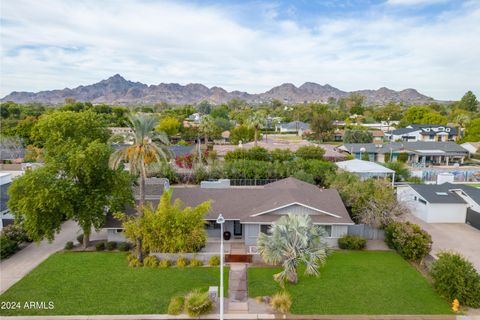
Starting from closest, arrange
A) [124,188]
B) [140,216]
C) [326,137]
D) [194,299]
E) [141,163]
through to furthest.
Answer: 1. [194,299]
2. [141,163]
3. [140,216]
4. [124,188]
5. [326,137]

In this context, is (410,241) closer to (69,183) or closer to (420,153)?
(69,183)

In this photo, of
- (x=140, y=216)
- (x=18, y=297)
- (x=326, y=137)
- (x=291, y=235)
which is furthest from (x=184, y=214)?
(x=326, y=137)

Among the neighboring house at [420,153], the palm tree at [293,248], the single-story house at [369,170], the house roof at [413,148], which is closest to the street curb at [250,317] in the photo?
the palm tree at [293,248]

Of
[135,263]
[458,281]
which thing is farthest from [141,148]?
[458,281]

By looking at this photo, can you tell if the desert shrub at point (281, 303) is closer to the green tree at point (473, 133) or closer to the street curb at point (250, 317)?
the street curb at point (250, 317)

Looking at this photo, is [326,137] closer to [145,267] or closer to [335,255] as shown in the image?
[335,255]
